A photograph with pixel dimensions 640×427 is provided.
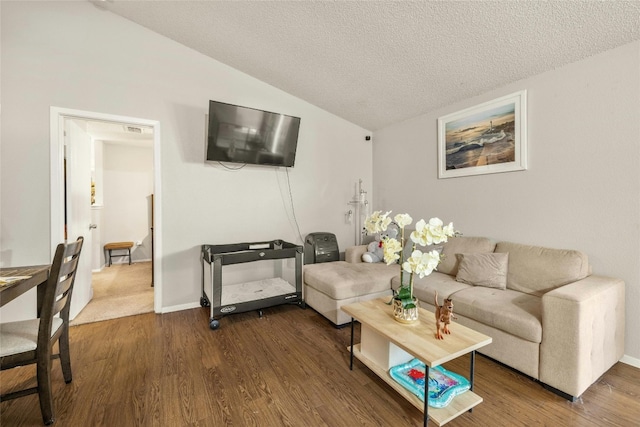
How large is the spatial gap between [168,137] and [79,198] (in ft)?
3.92

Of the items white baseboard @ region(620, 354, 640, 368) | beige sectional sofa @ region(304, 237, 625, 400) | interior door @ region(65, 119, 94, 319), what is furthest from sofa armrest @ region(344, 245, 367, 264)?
interior door @ region(65, 119, 94, 319)

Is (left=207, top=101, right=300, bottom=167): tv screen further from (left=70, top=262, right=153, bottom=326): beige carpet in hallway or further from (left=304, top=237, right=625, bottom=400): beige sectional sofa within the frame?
(left=70, top=262, right=153, bottom=326): beige carpet in hallway

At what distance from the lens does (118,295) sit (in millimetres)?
3514

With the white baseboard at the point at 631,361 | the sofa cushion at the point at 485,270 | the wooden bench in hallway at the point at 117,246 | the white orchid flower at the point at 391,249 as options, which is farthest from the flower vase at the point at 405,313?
the wooden bench in hallway at the point at 117,246

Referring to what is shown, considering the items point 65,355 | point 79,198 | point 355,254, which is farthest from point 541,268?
point 79,198

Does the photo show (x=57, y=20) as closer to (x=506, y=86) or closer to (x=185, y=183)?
(x=185, y=183)

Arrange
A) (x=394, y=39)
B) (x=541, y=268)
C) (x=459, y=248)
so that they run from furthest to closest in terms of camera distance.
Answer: (x=459, y=248)
(x=394, y=39)
(x=541, y=268)

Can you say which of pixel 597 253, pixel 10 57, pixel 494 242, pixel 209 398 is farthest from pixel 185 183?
pixel 597 253

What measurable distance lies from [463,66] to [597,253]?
1.92 metres

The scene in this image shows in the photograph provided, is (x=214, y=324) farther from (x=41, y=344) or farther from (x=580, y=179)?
(x=580, y=179)

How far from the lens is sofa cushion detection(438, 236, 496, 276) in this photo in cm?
272

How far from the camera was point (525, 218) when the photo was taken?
8.50 ft

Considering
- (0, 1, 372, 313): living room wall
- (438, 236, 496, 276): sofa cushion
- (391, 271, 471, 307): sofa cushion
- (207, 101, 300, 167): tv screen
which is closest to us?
(391, 271, 471, 307): sofa cushion

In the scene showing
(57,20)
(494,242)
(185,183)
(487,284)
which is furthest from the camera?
(185,183)
